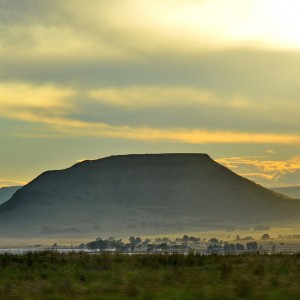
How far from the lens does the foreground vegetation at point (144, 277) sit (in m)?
18.6

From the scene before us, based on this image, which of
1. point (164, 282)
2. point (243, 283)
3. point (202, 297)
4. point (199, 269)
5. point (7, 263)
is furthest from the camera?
point (7, 263)

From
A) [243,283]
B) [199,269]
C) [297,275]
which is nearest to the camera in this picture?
[243,283]

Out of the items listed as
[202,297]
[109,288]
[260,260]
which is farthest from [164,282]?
[260,260]

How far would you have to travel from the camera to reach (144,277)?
77.4 ft

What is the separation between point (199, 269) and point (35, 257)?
10.0 meters

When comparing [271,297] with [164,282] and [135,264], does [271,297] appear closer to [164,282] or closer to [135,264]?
[164,282]

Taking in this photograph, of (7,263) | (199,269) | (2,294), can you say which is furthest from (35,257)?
(2,294)

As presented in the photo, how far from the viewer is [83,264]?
104 feet

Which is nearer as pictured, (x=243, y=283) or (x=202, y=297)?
(x=202, y=297)

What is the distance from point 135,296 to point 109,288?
5.75 feet

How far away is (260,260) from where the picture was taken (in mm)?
29922

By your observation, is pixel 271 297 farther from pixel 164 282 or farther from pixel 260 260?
pixel 260 260

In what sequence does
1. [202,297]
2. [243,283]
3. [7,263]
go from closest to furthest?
1. [202,297]
2. [243,283]
3. [7,263]

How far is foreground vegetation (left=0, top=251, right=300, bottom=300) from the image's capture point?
18562 millimetres
